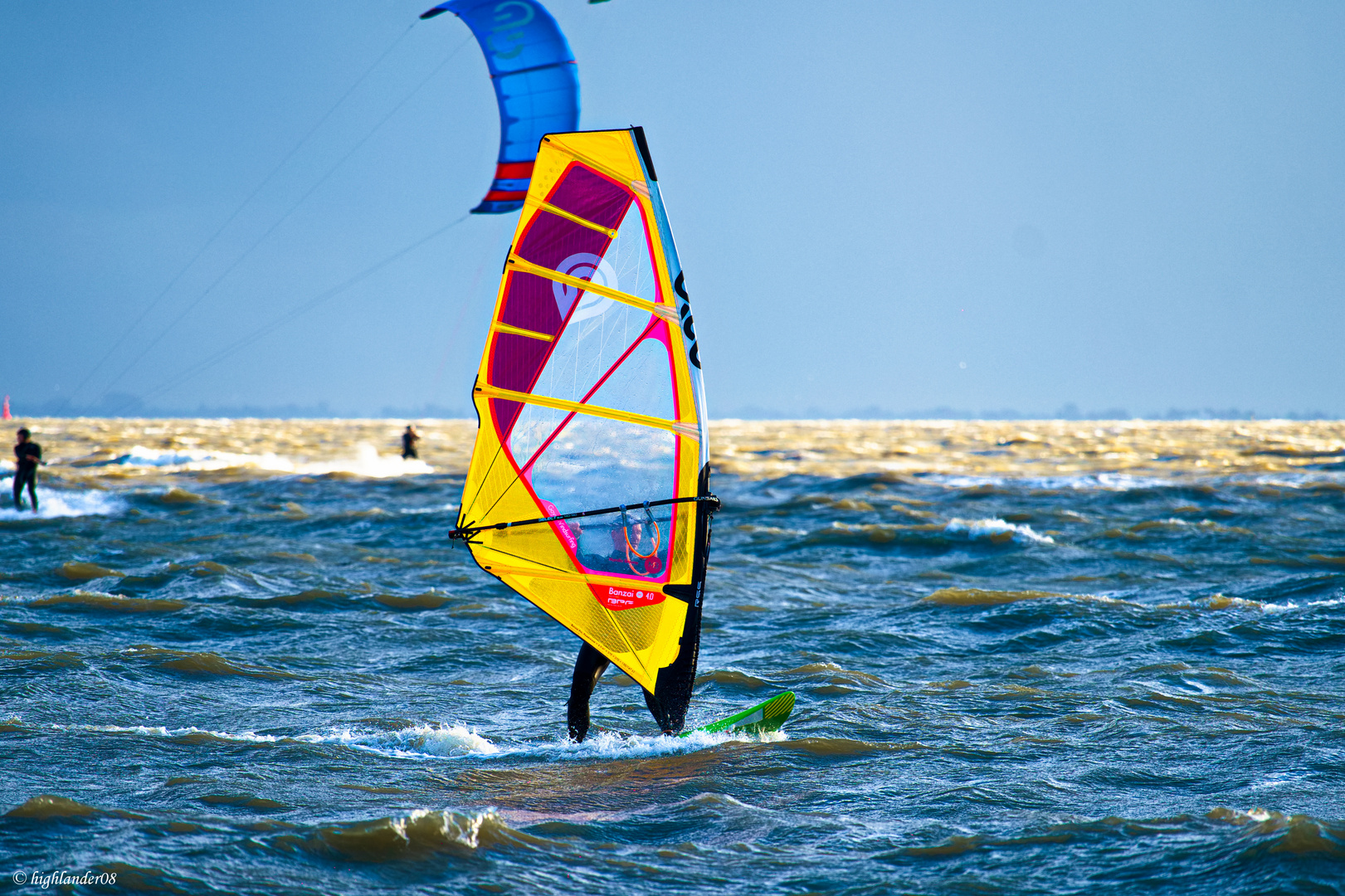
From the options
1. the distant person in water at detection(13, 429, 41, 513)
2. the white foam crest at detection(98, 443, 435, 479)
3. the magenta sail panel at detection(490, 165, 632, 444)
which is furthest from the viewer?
the white foam crest at detection(98, 443, 435, 479)

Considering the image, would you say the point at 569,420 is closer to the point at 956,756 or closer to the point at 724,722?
the point at 724,722

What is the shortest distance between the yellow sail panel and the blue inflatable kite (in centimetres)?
449

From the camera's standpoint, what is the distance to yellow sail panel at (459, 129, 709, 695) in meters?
7.06

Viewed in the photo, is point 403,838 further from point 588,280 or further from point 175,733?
point 588,280

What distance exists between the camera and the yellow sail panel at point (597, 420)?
7.06 metres

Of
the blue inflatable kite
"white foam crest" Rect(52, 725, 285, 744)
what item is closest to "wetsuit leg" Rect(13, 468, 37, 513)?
the blue inflatable kite

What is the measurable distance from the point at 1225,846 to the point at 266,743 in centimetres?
580

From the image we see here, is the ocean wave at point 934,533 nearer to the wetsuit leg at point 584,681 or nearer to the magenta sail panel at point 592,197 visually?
the wetsuit leg at point 584,681

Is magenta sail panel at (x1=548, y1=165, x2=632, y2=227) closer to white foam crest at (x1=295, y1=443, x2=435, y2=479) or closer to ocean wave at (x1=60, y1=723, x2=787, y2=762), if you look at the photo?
ocean wave at (x1=60, y1=723, x2=787, y2=762)

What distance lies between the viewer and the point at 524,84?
1156 cm

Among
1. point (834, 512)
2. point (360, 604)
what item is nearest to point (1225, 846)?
point (360, 604)

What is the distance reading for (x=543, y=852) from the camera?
17.7 feet

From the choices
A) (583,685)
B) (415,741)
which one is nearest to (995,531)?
(583,685)

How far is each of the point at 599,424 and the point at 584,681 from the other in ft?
5.69
